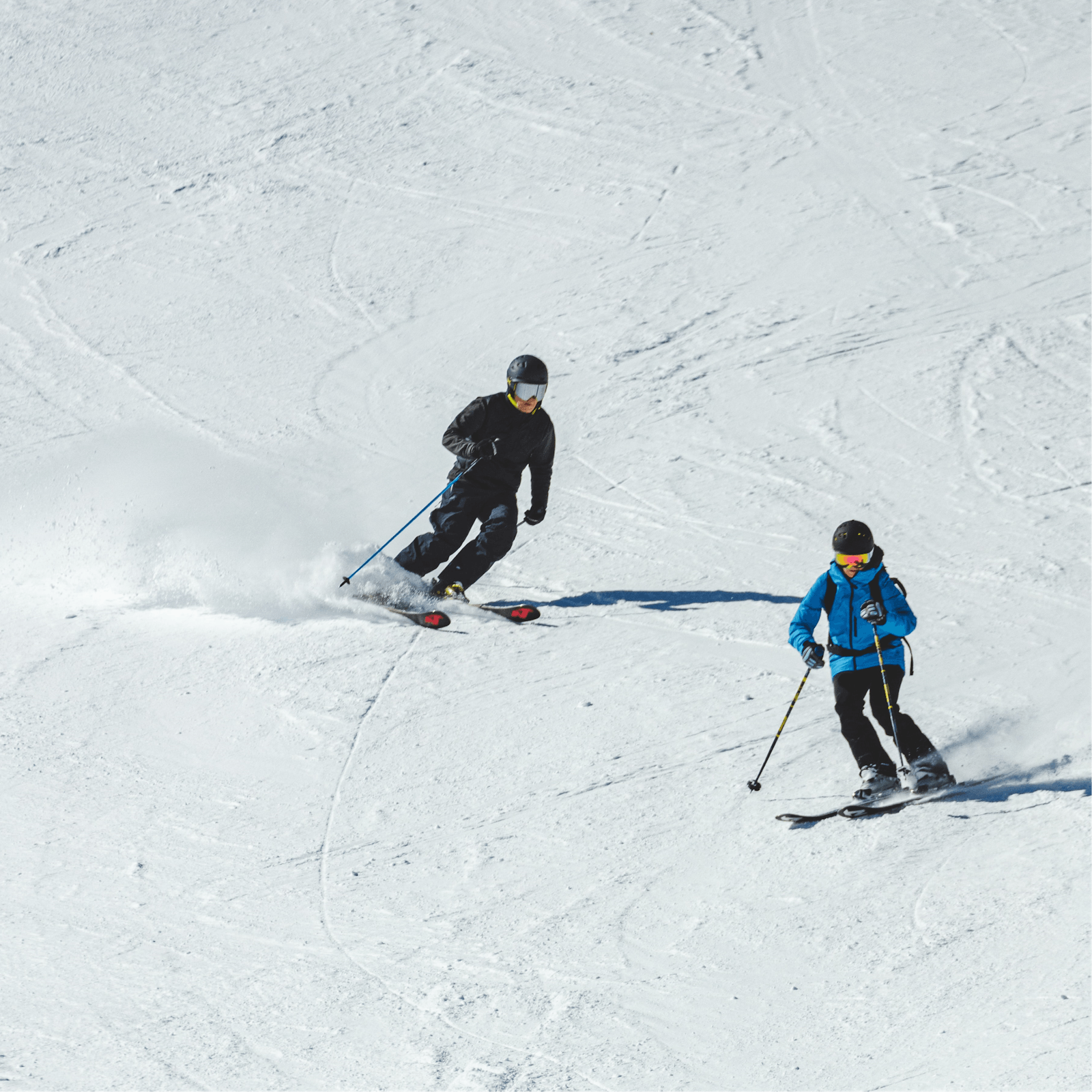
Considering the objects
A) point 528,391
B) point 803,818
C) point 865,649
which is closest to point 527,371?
point 528,391

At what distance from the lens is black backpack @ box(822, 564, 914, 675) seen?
19.3ft

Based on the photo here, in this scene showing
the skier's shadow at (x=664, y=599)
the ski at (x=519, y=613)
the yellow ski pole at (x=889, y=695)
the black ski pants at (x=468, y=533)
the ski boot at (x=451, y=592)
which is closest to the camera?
the yellow ski pole at (x=889, y=695)

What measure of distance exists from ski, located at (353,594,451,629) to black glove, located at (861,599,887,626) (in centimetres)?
290

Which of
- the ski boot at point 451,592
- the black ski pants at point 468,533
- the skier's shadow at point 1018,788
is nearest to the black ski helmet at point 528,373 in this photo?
the black ski pants at point 468,533

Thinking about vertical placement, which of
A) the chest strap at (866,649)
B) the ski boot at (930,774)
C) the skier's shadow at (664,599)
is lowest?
the ski boot at (930,774)

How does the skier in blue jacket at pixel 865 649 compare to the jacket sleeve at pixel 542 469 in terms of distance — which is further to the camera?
the jacket sleeve at pixel 542 469

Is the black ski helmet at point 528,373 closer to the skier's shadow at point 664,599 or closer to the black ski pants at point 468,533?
the black ski pants at point 468,533

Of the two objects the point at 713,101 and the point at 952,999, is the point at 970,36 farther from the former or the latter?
the point at 952,999

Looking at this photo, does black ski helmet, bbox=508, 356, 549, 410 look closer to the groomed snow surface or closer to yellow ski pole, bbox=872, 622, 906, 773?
the groomed snow surface

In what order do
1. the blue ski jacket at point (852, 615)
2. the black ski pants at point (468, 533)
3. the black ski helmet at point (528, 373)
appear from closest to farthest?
1. the blue ski jacket at point (852, 615)
2. the black ski helmet at point (528, 373)
3. the black ski pants at point (468, 533)

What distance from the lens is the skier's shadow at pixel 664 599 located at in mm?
→ 8039

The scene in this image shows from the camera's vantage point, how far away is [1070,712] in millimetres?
6391

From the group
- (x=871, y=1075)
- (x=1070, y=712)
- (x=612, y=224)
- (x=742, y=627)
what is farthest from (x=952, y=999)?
(x=612, y=224)

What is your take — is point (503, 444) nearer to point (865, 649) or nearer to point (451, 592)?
point (451, 592)
